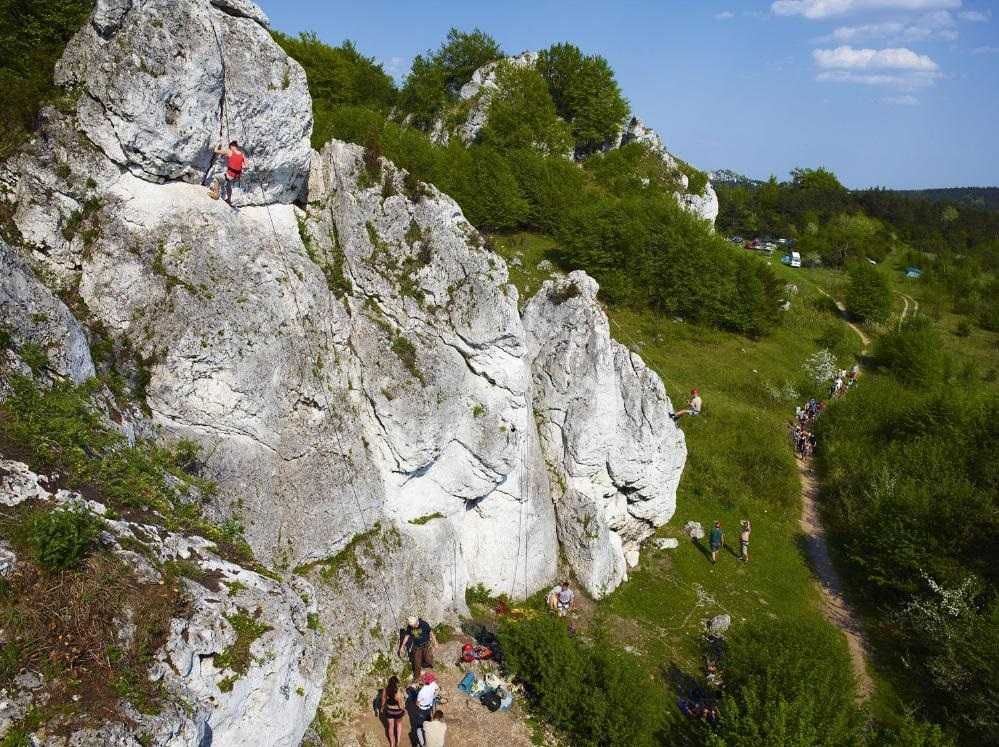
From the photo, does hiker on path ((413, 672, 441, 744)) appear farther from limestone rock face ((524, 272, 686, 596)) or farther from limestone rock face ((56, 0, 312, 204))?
limestone rock face ((56, 0, 312, 204))

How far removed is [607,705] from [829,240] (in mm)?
92151

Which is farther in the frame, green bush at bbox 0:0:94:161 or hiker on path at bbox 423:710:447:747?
hiker on path at bbox 423:710:447:747

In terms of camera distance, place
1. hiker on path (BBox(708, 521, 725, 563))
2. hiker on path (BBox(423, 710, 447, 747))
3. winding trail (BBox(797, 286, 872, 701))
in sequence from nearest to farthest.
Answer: hiker on path (BBox(423, 710, 447, 747)) < winding trail (BBox(797, 286, 872, 701)) < hiker on path (BBox(708, 521, 725, 563))

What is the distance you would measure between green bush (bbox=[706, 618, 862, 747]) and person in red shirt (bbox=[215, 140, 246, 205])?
15.0m

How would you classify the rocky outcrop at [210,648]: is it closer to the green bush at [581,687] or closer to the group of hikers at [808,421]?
the green bush at [581,687]

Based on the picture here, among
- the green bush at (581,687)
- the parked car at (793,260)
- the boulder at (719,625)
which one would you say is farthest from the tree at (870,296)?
the green bush at (581,687)

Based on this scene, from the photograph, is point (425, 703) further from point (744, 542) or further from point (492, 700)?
point (744, 542)

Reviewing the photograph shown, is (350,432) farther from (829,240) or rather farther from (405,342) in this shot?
(829,240)

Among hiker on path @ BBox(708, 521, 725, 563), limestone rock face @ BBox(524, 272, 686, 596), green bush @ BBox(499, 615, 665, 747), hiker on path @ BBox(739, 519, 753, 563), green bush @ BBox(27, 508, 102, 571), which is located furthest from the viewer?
hiker on path @ BBox(739, 519, 753, 563)

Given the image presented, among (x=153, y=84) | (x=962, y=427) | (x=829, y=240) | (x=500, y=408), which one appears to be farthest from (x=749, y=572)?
(x=829, y=240)

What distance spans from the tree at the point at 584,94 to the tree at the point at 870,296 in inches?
1071

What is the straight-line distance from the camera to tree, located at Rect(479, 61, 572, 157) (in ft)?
174

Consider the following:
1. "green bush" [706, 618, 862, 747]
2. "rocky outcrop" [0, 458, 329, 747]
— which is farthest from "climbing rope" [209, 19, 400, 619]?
"green bush" [706, 618, 862, 747]

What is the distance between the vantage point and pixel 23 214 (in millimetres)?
11234
